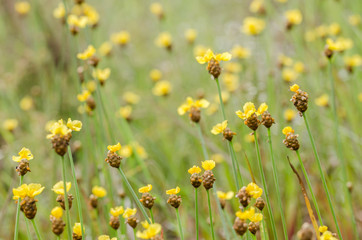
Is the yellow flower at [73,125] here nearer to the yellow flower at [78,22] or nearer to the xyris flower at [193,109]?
the xyris flower at [193,109]

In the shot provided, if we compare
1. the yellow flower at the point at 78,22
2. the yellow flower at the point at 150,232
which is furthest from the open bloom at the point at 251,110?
the yellow flower at the point at 78,22

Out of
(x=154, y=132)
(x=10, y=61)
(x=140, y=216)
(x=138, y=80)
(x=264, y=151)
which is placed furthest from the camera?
(x=10, y=61)

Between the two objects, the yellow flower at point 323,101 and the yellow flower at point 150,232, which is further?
the yellow flower at point 323,101

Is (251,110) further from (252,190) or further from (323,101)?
(323,101)

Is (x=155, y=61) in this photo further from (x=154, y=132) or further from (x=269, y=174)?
(x=269, y=174)

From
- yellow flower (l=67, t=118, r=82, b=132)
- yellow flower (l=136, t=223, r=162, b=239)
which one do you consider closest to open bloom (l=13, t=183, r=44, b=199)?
yellow flower (l=67, t=118, r=82, b=132)

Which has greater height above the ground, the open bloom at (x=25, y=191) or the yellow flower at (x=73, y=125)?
the yellow flower at (x=73, y=125)

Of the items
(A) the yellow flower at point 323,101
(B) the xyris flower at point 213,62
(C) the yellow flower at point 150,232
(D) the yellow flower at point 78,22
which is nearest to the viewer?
(C) the yellow flower at point 150,232

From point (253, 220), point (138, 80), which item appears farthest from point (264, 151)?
point (138, 80)

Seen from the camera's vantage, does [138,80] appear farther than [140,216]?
Yes

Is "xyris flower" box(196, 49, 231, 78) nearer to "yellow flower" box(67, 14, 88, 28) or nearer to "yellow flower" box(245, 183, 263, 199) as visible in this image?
"yellow flower" box(245, 183, 263, 199)

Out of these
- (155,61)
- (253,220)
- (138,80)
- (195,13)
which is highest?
(195,13)
